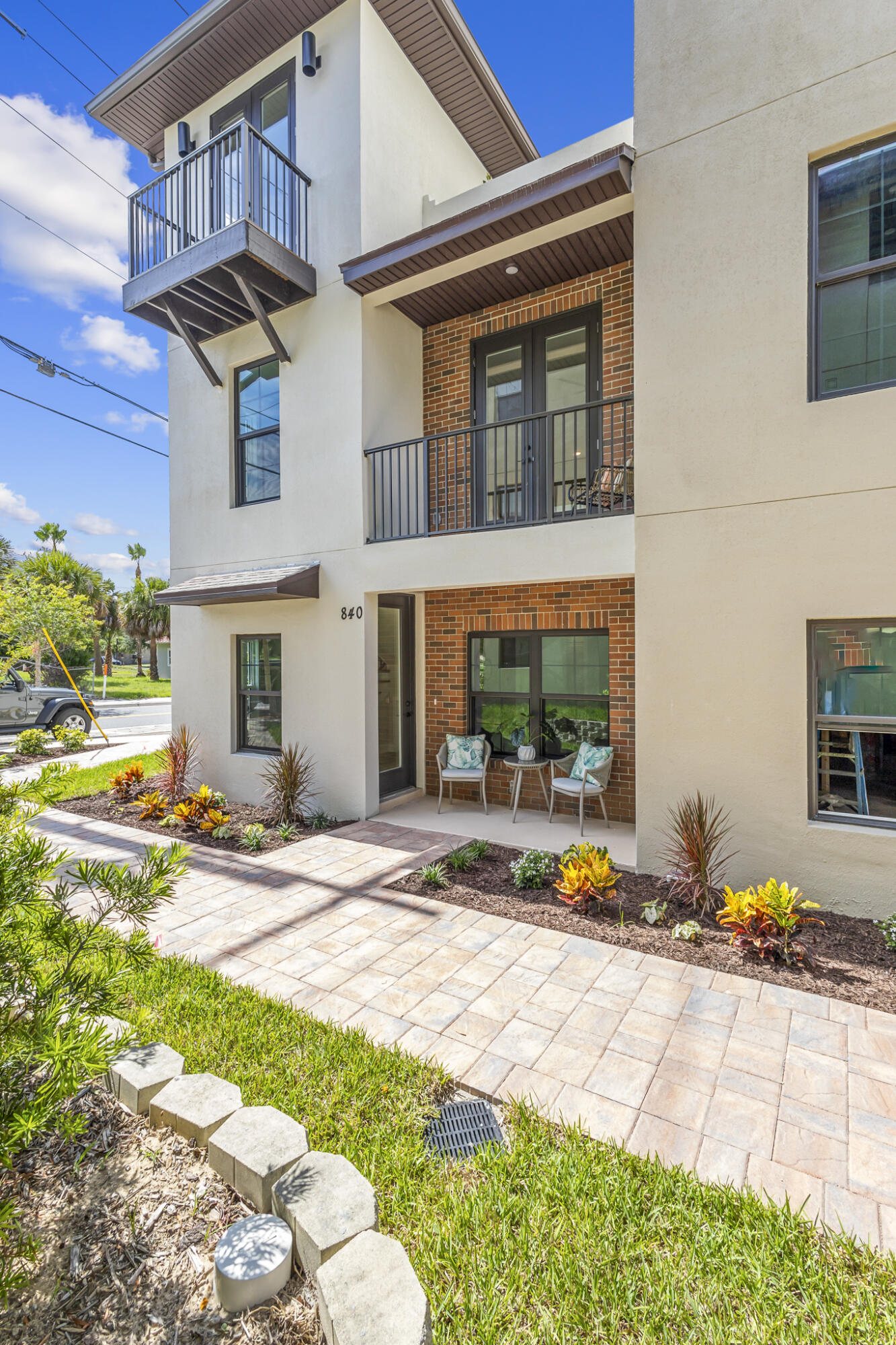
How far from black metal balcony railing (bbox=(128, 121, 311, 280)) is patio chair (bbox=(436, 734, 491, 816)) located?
6.37 m

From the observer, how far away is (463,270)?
6652 mm

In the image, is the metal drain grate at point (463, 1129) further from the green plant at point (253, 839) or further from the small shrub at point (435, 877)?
the green plant at point (253, 839)

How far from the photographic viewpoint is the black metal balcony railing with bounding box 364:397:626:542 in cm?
663

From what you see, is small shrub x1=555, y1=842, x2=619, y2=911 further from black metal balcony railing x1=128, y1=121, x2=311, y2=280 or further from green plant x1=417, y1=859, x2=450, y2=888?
black metal balcony railing x1=128, y1=121, x2=311, y2=280

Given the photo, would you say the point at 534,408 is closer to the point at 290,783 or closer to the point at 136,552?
the point at 290,783

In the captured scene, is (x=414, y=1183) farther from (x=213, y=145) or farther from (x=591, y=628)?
(x=213, y=145)

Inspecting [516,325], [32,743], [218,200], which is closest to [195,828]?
[516,325]

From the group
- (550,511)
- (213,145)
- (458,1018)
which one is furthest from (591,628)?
(213,145)

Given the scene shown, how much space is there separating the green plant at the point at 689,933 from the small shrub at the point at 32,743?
41.5ft

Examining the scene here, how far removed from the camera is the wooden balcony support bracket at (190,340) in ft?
25.4

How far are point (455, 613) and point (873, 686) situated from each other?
4895mm

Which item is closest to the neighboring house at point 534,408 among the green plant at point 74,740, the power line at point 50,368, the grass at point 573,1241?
the green plant at point 74,740

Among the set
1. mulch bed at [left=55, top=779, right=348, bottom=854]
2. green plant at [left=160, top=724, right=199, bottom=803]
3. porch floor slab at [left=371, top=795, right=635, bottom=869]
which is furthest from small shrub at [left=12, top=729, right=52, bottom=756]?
porch floor slab at [left=371, top=795, right=635, bottom=869]

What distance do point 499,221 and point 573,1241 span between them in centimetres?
728
